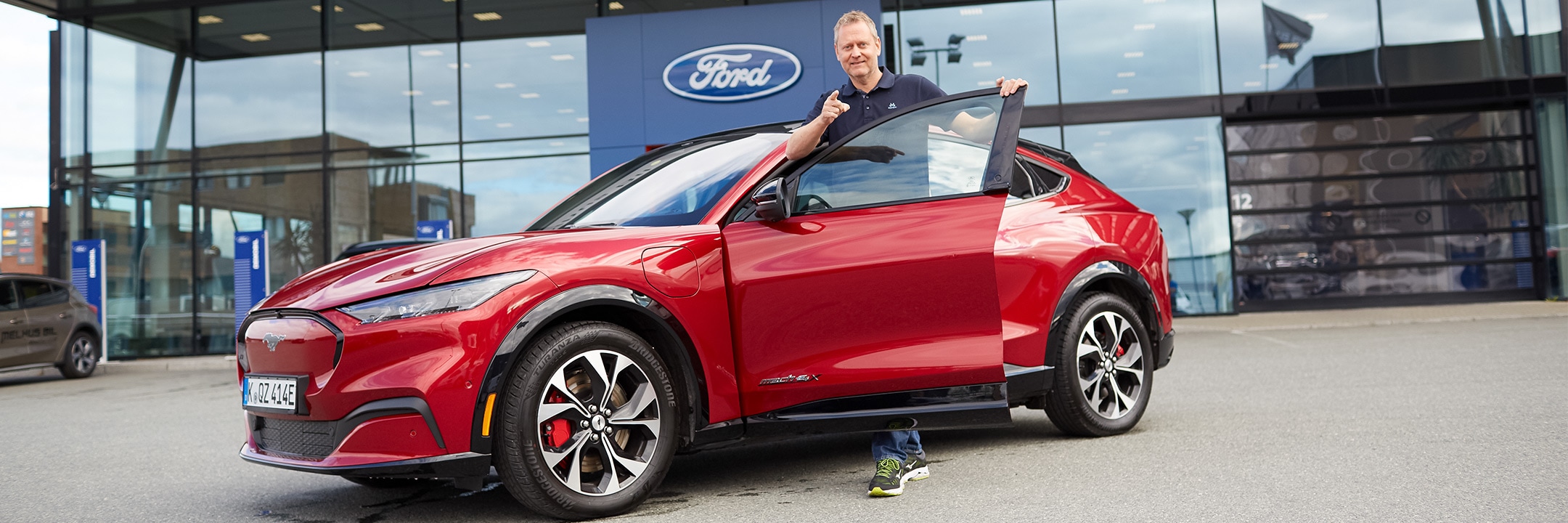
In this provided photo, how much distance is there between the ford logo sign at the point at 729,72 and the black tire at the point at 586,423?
38.1 feet

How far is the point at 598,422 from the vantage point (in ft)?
11.2

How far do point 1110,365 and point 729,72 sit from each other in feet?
35.6

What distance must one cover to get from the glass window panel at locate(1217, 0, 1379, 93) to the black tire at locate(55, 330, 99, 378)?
16.6 m

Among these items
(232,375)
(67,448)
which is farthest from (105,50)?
(67,448)

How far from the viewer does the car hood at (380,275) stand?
3.25 meters

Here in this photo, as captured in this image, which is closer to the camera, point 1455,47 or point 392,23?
point 1455,47

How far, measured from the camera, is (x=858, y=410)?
12.4 feet

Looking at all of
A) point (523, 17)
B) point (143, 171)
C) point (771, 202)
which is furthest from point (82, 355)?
point (771, 202)

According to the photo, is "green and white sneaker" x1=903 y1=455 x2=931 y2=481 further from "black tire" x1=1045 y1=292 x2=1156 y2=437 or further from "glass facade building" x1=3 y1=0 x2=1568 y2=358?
"glass facade building" x1=3 y1=0 x2=1568 y2=358

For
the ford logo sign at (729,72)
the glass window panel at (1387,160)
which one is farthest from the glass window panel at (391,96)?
the glass window panel at (1387,160)

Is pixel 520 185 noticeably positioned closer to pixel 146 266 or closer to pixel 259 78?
pixel 259 78

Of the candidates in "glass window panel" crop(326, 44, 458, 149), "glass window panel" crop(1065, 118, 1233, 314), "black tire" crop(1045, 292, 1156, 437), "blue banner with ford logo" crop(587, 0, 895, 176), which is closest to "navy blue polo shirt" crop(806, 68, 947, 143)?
"black tire" crop(1045, 292, 1156, 437)

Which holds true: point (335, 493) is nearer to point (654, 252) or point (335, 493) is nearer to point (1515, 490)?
point (654, 252)

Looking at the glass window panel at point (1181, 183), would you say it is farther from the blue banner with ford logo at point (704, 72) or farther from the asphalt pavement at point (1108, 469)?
the asphalt pavement at point (1108, 469)
